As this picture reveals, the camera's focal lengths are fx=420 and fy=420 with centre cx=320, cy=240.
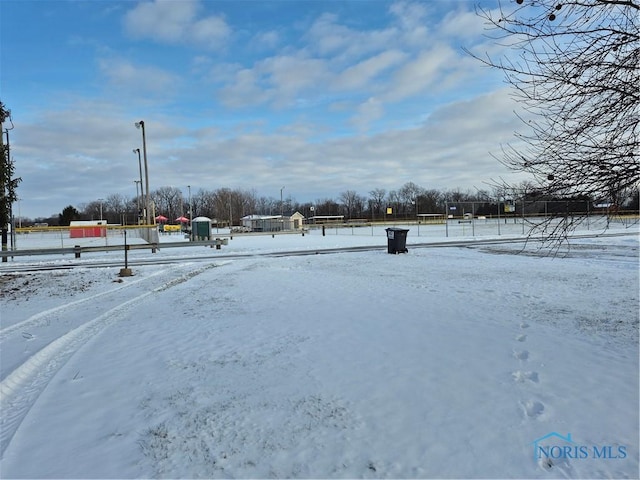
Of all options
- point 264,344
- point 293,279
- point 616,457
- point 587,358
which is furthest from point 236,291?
point 616,457

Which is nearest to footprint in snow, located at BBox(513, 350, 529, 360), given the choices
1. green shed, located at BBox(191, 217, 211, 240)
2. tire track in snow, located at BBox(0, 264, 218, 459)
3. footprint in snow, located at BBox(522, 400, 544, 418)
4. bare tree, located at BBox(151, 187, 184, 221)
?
footprint in snow, located at BBox(522, 400, 544, 418)

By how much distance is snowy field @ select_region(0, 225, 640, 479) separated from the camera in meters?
3.25

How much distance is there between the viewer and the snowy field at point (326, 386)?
325 centimetres

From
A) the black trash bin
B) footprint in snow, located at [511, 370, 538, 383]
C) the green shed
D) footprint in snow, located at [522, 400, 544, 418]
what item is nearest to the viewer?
footprint in snow, located at [522, 400, 544, 418]

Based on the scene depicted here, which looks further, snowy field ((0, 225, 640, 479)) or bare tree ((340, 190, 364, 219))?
bare tree ((340, 190, 364, 219))

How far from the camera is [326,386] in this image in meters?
4.53

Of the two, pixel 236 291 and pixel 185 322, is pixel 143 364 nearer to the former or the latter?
pixel 185 322

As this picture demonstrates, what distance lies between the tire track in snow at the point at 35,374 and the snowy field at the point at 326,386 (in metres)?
0.03

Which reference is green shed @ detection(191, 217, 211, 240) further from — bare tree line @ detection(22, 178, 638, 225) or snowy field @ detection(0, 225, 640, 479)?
bare tree line @ detection(22, 178, 638, 225)

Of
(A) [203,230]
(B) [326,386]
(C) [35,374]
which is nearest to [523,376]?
(B) [326,386]

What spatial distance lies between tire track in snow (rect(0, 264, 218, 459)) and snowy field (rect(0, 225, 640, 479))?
0.03 m

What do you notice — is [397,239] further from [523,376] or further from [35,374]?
[35,374]

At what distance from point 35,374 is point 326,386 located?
12.2 feet

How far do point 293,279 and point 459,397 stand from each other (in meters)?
8.50
